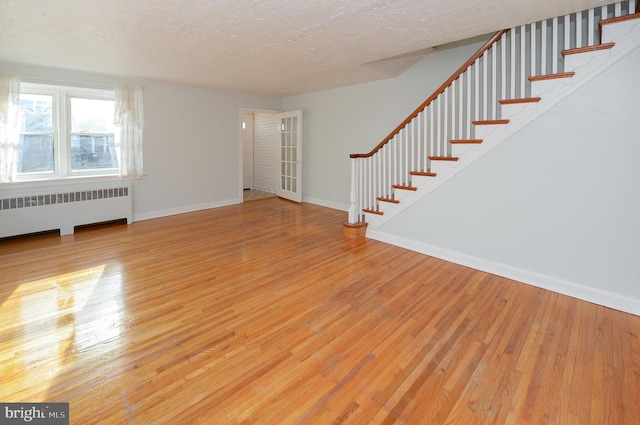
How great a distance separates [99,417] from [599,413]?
2.47m

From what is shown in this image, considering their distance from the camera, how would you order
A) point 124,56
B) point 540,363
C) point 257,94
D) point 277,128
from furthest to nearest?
point 277,128 → point 257,94 → point 124,56 → point 540,363

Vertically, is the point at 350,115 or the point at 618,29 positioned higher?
the point at 350,115

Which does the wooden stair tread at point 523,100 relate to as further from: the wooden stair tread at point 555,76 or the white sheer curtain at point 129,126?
the white sheer curtain at point 129,126

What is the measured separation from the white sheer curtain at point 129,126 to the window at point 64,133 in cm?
18

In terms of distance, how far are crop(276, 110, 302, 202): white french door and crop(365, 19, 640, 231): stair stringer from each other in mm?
3657

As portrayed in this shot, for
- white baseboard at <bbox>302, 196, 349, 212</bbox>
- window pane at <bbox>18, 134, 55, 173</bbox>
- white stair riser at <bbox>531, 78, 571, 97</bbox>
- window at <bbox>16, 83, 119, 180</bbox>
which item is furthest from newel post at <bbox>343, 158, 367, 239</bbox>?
window pane at <bbox>18, 134, 55, 173</bbox>

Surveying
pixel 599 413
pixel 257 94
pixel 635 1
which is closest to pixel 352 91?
pixel 257 94

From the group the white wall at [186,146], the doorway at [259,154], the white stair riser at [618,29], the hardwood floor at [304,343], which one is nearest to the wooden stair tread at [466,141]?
the white stair riser at [618,29]

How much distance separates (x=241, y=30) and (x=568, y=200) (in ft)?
11.5

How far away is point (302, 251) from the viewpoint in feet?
13.2

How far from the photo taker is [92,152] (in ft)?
17.1

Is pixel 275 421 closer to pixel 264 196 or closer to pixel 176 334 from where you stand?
pixel 176 334

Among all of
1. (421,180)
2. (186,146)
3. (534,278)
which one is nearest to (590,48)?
(421,180)

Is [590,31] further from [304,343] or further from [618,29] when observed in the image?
[304,343]
